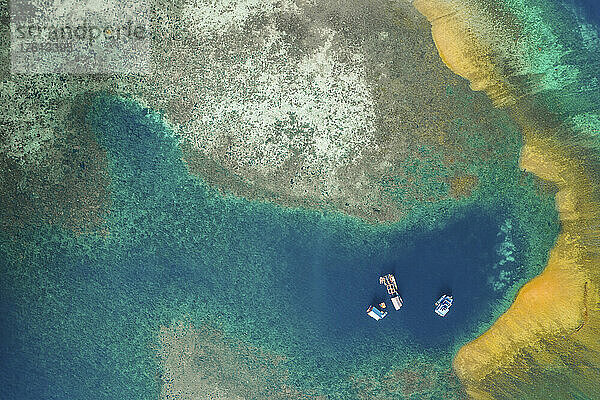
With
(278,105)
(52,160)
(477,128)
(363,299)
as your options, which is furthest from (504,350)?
(52,160)

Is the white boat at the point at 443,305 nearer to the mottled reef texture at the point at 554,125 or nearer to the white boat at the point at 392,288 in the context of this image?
the white boat at the point at 392,288

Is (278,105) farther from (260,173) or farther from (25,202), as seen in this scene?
(25,202)

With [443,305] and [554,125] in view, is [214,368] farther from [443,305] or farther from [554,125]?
[554,125]

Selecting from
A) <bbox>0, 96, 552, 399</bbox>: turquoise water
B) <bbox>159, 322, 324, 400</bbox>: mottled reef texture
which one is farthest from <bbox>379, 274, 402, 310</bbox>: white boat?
<bbox>159, 322, 324, 400</bbox>: mottled reef texture

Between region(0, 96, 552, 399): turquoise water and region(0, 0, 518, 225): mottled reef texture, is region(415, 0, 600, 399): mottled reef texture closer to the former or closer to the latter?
region(0, 0, 518, 225): mottled reef texture

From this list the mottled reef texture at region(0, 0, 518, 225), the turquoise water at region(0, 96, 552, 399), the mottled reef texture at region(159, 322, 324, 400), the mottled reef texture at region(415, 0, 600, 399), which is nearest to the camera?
the mottled reef texture at region(0, 0, 518, 225)
